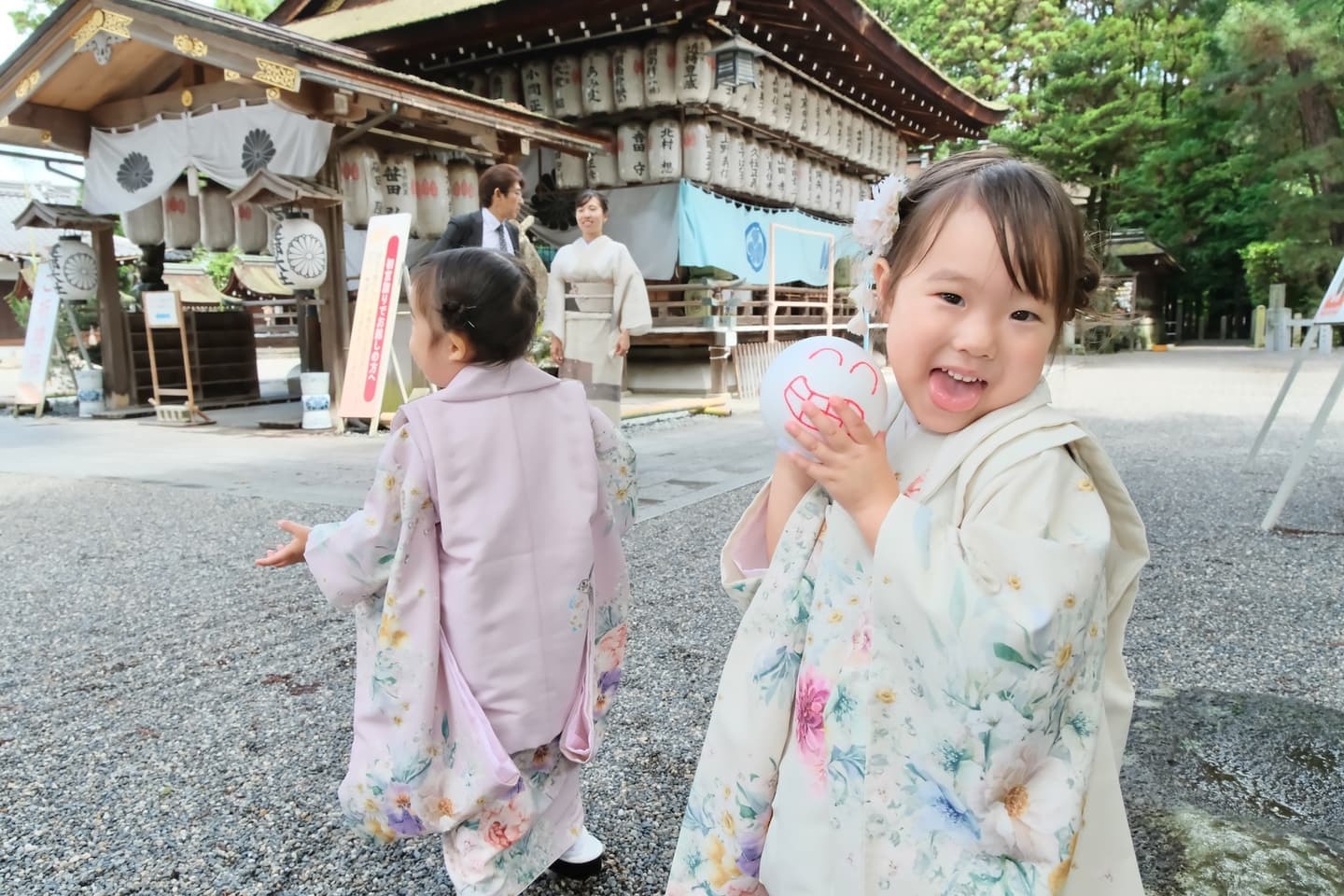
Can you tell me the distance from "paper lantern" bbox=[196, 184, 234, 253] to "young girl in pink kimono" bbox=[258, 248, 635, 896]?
856cm

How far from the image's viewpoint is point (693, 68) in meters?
9.28

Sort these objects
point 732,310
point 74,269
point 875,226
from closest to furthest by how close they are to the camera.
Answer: point 875,226 < point 74,269 < point 732,310

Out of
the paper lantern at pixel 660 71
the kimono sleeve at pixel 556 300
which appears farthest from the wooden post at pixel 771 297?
the kimono sleeve at pixel 556 300

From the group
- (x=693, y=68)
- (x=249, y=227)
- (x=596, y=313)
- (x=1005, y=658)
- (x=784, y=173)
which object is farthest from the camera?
(x=784, y=173)

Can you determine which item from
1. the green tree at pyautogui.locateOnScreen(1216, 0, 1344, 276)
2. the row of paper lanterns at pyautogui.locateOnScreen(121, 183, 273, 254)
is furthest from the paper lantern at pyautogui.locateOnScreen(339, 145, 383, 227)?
the green tree at pyautogui.locateOnScreen(1216, 0, 1344, 276)

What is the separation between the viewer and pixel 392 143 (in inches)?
324

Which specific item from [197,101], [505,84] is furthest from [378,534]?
[505,84]

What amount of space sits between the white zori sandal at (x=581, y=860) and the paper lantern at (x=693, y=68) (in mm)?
8919

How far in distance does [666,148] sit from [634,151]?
0.44 metres

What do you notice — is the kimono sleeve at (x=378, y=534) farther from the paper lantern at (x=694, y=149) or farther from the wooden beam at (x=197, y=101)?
the paper lantern at (x=694, y=149)

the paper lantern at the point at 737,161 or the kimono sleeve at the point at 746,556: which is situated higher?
the paper lantern at the point at 737,161

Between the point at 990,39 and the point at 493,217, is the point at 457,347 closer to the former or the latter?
the point at 493,217

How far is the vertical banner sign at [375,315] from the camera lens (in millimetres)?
7191

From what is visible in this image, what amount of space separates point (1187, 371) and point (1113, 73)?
9711mm
